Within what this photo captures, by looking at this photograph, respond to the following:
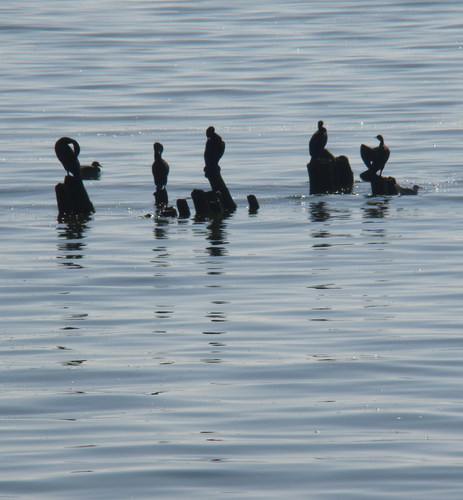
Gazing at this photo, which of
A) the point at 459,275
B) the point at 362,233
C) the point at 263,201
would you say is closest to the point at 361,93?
the point at 263,201

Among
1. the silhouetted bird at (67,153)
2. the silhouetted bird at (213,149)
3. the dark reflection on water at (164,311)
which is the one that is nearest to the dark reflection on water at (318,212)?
the silhouetted bird at (213,149)

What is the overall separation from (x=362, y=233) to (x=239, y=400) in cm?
896

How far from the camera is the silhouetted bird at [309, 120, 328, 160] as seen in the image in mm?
22344

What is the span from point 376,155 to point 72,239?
533 cm

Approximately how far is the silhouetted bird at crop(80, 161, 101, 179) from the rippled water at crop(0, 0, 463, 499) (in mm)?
200

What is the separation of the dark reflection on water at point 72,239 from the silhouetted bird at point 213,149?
1989 mm

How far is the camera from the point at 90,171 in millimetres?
26156

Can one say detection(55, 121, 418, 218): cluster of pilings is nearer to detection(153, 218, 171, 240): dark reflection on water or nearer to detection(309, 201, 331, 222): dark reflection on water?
→ detection(153, 218, 171, 240): dark reflection on water

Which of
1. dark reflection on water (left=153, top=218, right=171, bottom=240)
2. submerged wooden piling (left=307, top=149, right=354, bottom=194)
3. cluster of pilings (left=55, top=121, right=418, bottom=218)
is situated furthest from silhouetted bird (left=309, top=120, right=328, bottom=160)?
dark reflection on water (left=153, top=218, right=171, bottom=240)

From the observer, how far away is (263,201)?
23391 millimetres

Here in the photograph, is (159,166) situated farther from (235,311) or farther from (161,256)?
(235,311)

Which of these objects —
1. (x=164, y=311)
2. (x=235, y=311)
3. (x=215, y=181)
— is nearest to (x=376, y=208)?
(x=215, y=181)

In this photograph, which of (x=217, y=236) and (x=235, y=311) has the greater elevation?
(x=217, y=236)

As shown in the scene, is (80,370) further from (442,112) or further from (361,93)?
(361,93)
